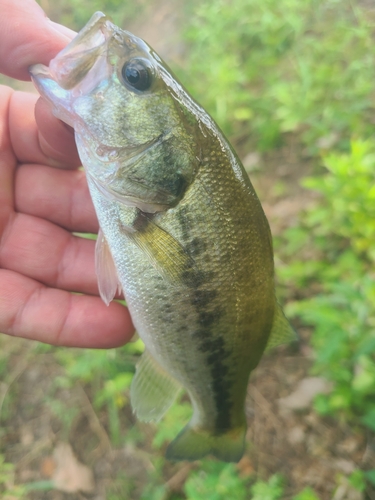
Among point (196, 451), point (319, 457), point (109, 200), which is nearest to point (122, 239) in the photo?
point (109, 200)

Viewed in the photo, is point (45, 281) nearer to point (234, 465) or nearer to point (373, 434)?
point (234, 465)

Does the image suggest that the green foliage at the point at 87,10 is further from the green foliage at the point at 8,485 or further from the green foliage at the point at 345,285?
the green foliage at the point at 8,485

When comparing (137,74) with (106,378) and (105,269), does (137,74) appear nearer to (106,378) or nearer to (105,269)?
(105,269)

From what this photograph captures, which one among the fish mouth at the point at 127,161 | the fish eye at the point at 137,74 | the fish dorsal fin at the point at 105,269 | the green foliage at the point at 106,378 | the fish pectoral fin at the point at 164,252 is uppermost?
the fish eye at the point at 137,74

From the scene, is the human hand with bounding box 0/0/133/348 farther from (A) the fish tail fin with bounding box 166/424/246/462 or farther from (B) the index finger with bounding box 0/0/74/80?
(A) the fish tail fin with bounding box 166/424/246/462

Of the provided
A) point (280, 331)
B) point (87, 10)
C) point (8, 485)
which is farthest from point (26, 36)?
point (87, 10)

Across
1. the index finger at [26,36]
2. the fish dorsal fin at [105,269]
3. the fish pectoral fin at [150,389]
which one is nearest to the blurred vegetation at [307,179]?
the fish pectoral fin at [150,389]
